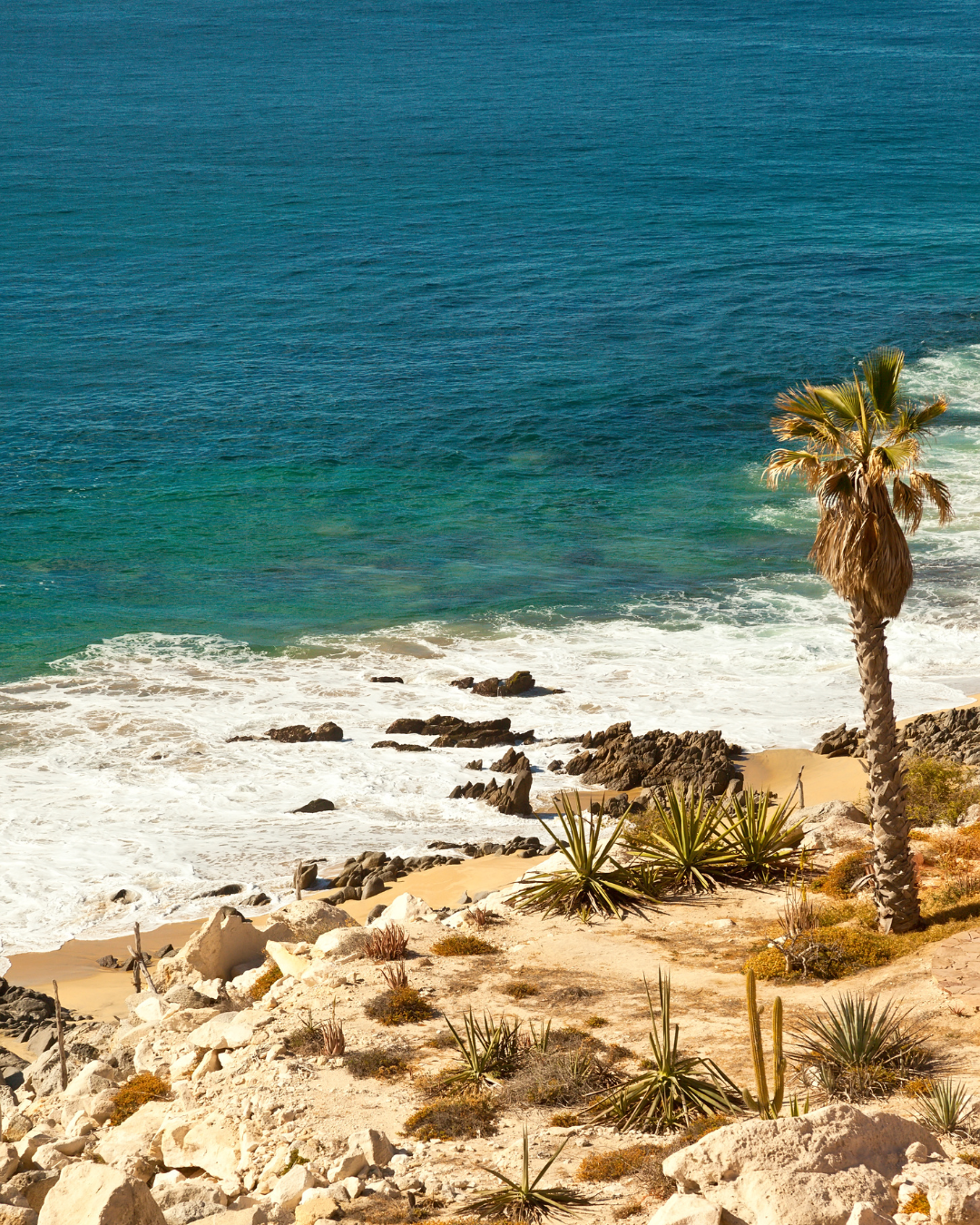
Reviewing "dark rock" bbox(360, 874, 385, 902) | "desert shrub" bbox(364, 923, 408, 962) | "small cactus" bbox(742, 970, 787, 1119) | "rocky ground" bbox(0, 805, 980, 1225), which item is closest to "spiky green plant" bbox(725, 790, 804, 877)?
"rocky ground" bbox(0, 805, 980, 1225)

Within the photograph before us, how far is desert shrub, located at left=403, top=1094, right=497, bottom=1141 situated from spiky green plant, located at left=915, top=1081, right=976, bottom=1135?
3905 mm

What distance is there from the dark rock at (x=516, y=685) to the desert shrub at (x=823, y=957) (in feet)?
58.7

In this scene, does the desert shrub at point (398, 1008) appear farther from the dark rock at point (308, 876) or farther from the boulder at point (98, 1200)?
the dark rock at point (308, 876)

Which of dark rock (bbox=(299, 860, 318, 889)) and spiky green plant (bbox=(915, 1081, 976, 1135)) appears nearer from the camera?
A: spiky green plant (bbox=(915, 1081, 976, 1135))

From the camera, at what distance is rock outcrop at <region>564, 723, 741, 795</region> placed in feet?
89.9

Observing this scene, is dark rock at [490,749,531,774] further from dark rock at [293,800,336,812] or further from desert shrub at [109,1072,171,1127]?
desert shrub at [109,1072,171,1127]

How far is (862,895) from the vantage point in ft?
56.9

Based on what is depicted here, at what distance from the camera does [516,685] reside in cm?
3341

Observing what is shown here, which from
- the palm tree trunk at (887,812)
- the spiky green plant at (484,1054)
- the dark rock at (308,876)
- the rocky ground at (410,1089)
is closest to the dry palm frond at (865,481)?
the palm tree trunk at (887,812)

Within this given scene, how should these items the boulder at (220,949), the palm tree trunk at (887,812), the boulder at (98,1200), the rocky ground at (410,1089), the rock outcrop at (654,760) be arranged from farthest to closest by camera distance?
the rock outcrop at (654,760), the boulder at (220,949), the palm tree trunk at (887,812), the boulder at (98,1200), the rocky ground at (410,1089)

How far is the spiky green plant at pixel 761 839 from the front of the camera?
18.6 metres

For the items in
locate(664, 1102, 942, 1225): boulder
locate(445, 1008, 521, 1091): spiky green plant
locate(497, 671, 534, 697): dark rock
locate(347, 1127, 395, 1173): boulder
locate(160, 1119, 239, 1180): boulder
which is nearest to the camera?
locate(664, 1102, 942, 1225): boulder

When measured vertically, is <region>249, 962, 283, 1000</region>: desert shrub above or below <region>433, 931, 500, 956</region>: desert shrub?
below

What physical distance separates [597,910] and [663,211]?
7463 centimetres
